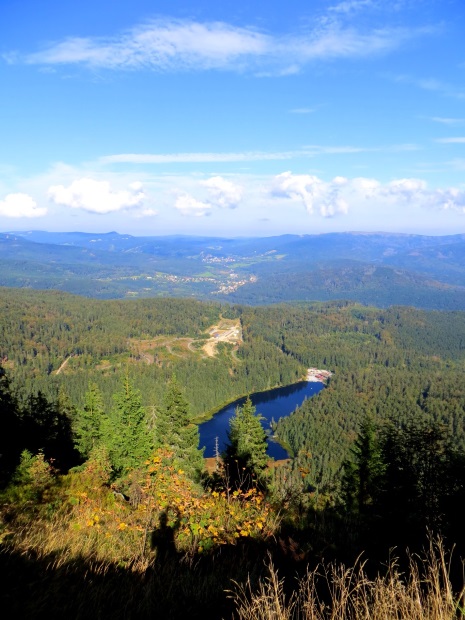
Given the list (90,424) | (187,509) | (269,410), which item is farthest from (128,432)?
(269,410)

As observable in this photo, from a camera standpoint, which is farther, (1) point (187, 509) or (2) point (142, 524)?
(1) point (187, 509)

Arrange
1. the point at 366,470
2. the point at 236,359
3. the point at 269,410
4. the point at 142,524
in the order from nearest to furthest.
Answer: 1. the point at 142,524
2. the point at 366,470
3. the point at 269,410
4. the point at 236,359

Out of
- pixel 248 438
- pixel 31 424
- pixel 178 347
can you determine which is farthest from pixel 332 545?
pixel 178 347

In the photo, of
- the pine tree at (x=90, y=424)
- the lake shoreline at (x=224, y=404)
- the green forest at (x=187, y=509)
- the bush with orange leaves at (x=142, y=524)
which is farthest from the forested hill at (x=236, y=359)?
the bush with orange leaves at (x=142, y=524)

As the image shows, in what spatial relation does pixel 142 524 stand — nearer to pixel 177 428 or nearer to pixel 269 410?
pixel 177 428

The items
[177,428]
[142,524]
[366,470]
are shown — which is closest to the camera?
[142,524]

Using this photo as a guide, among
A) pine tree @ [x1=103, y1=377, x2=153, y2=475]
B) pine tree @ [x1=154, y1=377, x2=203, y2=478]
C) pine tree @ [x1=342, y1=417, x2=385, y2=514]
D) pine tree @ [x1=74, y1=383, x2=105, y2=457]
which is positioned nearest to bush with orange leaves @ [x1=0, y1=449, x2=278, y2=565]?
pine tree @ [x1=103, y1=377, x2=153, y2=475]

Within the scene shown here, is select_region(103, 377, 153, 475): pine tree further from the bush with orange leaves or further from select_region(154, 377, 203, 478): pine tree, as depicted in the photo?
the bush with orange leaves

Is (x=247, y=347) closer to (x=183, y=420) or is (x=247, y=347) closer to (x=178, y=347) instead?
(x=178, y=347)
